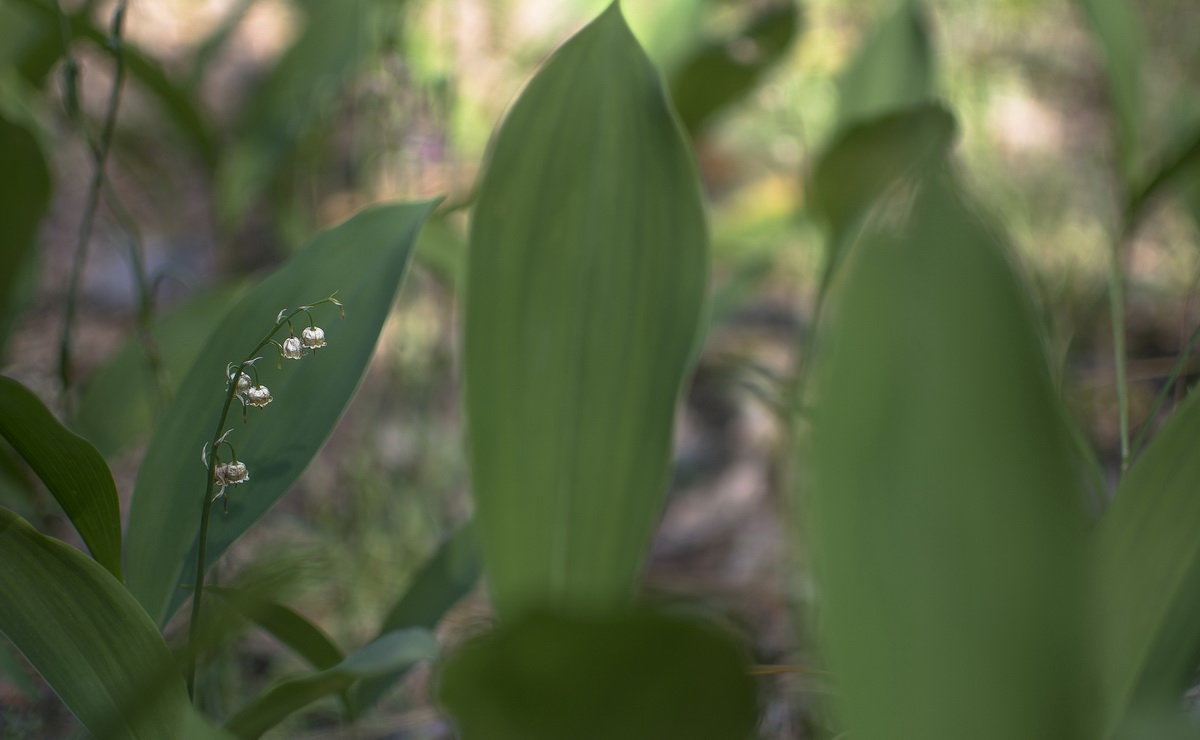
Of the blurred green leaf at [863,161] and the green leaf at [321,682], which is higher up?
the blurred green leaf at [863,161]

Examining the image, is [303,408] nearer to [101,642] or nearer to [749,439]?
[101,642]

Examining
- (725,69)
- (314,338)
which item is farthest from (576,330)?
(725,69)

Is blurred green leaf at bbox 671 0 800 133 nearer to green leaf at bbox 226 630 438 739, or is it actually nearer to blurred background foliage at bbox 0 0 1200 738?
blurred background foliage at bbox 0 0 1200 738

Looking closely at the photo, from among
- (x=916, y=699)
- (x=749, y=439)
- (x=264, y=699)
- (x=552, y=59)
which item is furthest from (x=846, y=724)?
(x=749, y=439)

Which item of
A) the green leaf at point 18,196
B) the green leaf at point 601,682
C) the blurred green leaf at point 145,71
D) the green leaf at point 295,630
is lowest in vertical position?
the green leaf at point 295,630

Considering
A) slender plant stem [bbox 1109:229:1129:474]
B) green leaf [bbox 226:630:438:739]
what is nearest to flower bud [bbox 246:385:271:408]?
green leaf [bbox 226:630:438:739]

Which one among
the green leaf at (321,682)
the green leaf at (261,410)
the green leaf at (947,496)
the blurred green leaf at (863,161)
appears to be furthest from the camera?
the blurred green leaf at (863,161)

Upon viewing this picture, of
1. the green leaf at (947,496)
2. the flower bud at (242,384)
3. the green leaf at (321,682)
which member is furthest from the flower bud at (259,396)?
the green leaf at (947,496)

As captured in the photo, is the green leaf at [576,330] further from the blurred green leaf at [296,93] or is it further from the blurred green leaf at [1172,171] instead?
the blurred green leaf at [296,93]
